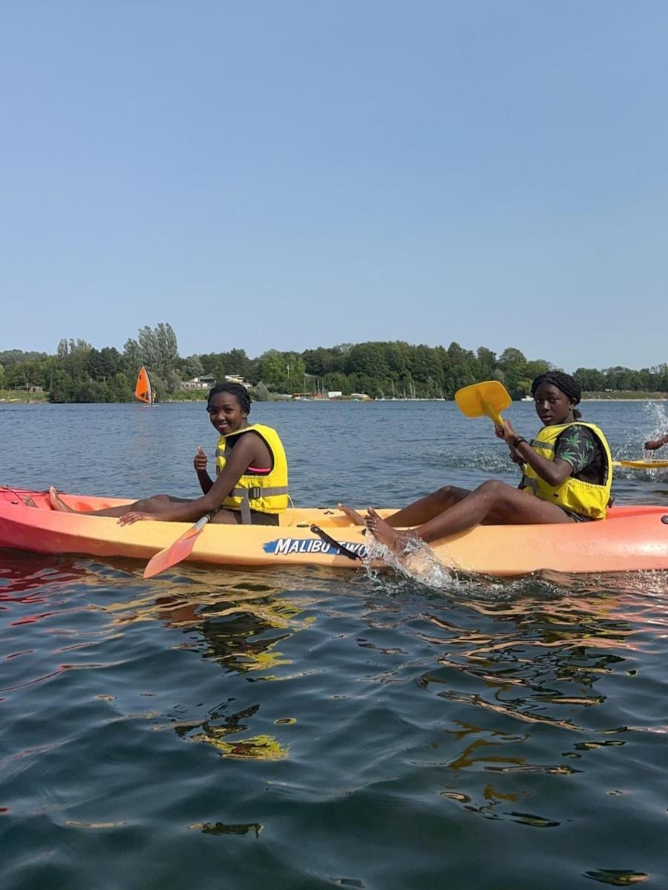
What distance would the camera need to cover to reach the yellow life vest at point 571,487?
5871 mm

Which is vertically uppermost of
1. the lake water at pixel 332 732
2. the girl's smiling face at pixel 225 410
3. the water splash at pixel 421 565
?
the girl's smiling face at pixel 225 410

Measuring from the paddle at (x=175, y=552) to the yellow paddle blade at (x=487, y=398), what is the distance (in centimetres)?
237

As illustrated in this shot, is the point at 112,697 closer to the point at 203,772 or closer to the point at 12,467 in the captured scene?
the point at 203,772

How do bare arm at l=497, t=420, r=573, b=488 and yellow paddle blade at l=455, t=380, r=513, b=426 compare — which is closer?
bare arm at l=497, t=420, r=573, b=488

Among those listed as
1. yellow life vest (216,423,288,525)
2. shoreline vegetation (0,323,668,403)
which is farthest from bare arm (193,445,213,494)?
shoreline vegetation (0,323,668,403)

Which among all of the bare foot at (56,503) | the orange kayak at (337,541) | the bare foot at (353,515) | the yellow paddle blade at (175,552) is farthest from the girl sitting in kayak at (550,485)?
the bare foot at (56,503)

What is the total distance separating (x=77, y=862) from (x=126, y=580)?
12.7 feet

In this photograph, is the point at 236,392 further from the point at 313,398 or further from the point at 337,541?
the point at 313,398

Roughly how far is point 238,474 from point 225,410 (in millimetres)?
540

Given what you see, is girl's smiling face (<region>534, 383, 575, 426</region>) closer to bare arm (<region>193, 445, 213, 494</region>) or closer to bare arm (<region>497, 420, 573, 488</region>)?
bare arm (<region>497, 420, 573, 488</region>)

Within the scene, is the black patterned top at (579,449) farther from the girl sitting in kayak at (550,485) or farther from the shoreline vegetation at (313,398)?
the shoreline vegetation at (313,398)

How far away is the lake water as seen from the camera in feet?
8.23

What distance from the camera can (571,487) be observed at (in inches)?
237

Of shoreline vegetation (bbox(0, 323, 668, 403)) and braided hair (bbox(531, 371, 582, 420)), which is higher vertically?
shoreline vegetation (bbox(0, 323, 668, 403))
